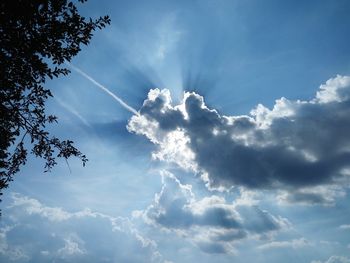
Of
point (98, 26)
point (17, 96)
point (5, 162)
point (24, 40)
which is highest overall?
point (98, 26)

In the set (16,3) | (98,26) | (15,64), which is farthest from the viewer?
(98,26)

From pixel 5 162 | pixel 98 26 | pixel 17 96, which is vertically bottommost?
pixel 5 162

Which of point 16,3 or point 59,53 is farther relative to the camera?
point 59,53

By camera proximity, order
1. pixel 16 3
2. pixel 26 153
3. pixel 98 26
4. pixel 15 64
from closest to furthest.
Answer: pixel 16 3 < pixel 15 64 < pixel 98 26 < pixel 26 153

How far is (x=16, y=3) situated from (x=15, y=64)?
2.76 m

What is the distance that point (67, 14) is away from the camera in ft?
51.1

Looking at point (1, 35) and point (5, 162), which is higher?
point (1, 35)

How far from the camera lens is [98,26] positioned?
52.4ft

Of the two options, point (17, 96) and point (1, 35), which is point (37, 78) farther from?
point (1, 35)

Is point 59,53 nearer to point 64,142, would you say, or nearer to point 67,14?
point 67,14

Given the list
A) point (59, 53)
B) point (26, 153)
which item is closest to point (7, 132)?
point (26, 153)

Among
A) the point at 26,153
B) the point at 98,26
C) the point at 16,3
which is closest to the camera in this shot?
the point at 16,3

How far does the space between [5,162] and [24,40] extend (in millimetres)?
7343

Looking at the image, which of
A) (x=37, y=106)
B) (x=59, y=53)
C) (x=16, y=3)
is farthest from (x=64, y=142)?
(x=16, y=3)
